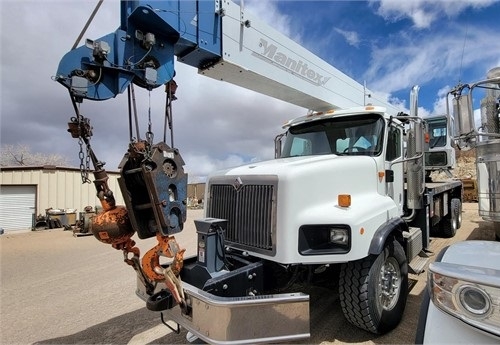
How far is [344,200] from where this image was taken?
3.19 metres

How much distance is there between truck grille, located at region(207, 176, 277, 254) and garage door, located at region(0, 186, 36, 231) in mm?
18067

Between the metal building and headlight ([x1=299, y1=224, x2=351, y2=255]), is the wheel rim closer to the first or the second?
headlight ([x1=299, y1=224, x2=351, y2=255])

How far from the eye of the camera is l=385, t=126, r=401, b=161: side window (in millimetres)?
4270

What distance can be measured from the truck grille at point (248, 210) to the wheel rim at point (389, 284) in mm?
1348

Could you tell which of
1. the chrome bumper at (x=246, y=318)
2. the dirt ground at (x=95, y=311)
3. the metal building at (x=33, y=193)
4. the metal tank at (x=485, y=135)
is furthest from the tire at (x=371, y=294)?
the metal building at (x=33, y=193)

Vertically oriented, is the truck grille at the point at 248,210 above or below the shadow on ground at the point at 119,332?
above

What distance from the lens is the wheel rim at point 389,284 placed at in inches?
133

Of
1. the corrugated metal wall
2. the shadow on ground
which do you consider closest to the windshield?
the shadow on ground

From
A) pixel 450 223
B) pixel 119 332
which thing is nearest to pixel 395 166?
pixel 119 332

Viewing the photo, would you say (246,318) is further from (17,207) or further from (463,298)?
(17,207)

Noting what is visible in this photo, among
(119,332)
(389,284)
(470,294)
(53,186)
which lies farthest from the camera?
(53,186)

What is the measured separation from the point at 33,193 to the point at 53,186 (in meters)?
1.02

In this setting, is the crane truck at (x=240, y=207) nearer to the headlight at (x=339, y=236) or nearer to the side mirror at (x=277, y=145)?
the headlight at (x=339, y=236)

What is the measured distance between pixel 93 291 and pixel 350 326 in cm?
418
